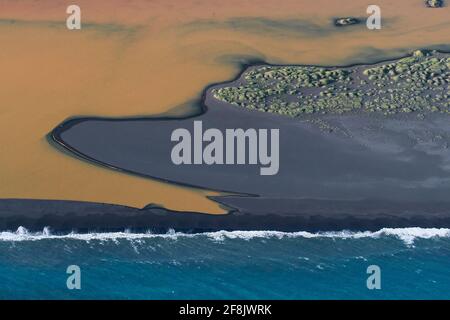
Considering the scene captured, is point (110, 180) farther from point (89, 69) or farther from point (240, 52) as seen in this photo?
point (240, 52)

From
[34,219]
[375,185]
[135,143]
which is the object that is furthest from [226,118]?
[34,219]

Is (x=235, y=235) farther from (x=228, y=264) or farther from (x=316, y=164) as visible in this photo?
(x=316, y=164)

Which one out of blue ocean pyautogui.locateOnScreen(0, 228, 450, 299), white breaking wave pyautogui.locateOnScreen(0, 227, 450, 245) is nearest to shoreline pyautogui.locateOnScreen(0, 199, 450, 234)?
white breaking wave pyautogui.locateOnScreen(0, 227, 450, 245)

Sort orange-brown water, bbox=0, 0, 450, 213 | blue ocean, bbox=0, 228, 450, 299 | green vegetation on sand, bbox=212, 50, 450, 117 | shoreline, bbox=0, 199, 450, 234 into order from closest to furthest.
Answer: blue ocean, bbox=0, 228, 450, 299, shoreline, bbox=0, 199, 450, 234, orange-brown water, bbox=0, 0, 450, 213, green vegetation on sand, bbox=212, 50, 450, 117

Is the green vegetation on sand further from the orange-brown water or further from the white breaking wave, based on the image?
the white breaking wave

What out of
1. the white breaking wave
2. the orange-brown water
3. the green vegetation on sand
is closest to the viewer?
the white breaking wave

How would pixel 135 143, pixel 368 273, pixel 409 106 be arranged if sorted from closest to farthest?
pixel 368 273 < pixel 135 143 < pixel 409 106

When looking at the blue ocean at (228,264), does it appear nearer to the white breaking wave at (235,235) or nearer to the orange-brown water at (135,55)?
the white breaking wave at (235,235)

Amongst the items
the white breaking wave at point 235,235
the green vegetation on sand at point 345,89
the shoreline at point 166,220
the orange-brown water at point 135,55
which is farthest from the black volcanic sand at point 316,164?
the orange-brown water at point 135,55
